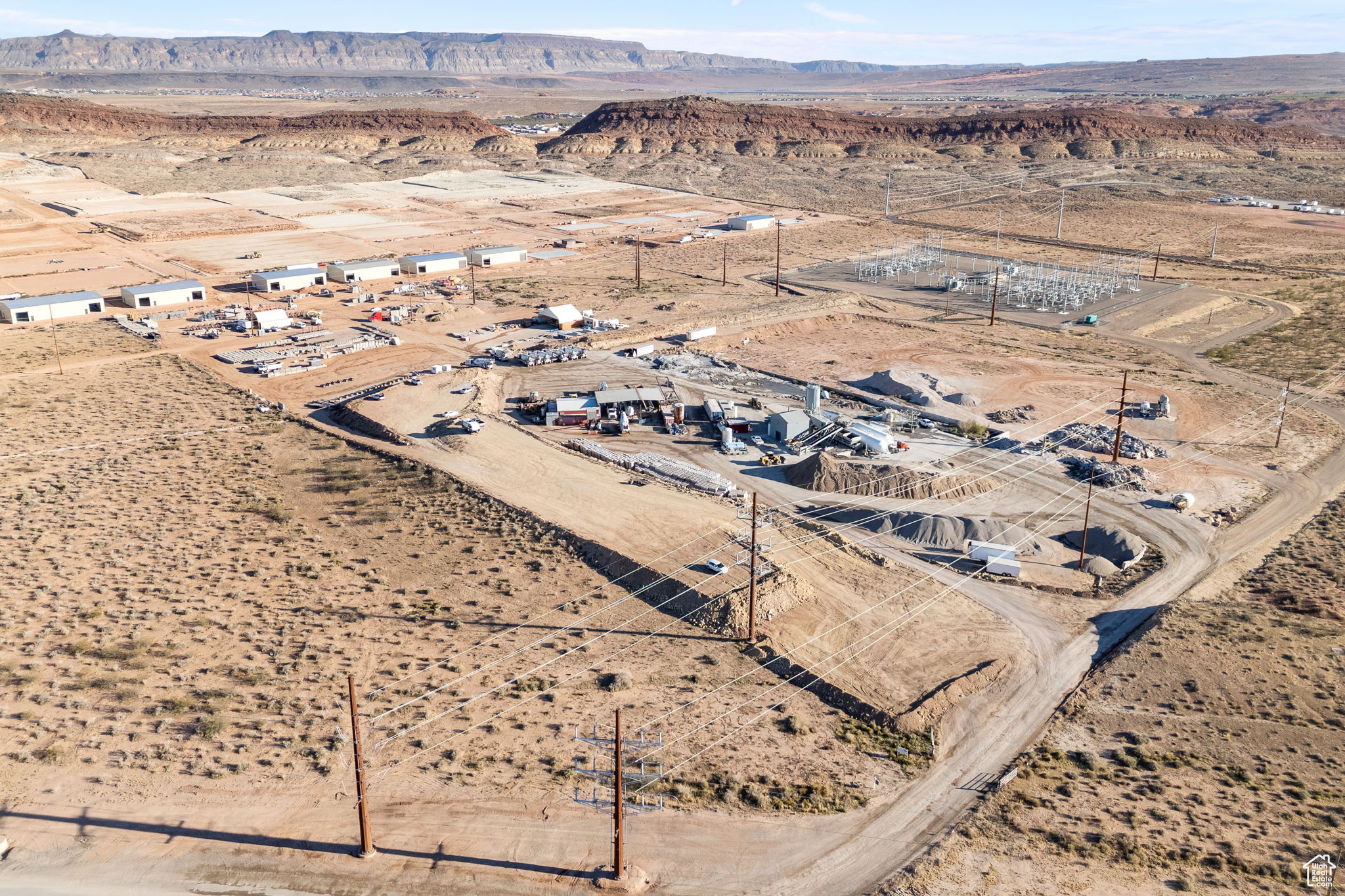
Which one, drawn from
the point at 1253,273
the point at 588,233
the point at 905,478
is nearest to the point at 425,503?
the point at 905,478

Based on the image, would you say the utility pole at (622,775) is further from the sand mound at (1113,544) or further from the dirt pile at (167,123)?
the dirt pile at (167,123)

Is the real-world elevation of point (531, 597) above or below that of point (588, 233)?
below

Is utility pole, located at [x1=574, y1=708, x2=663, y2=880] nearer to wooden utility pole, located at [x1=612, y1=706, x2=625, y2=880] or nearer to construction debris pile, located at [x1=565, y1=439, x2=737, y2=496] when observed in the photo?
wooden utility pole, located at [x1=612, y1=706, x2=625, y2=880]

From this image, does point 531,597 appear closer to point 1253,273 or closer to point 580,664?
point 580,664

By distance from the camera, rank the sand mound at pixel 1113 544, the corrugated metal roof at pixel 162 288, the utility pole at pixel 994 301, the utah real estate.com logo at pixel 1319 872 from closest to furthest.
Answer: the utah real estate.com logo at pixel 1319 872 → the sand mound at pixel 1113 544 → the utility pole at pixel 994 301 → the corrugated metal roof at pixel 162 288

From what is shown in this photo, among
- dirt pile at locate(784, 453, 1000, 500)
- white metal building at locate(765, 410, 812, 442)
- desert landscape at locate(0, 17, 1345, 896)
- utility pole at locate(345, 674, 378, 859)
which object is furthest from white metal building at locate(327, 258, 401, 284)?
utility pole at locate(345, 674, 378, 859)

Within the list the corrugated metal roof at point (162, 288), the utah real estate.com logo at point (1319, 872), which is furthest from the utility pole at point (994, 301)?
the corrugated metal roof at point (162, 288)
